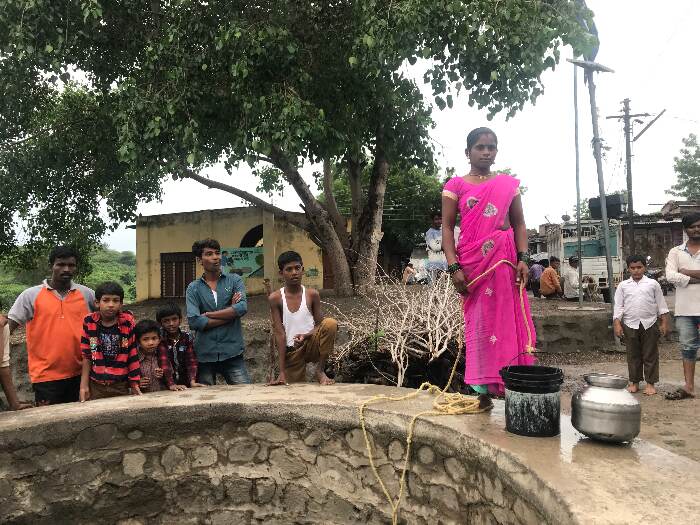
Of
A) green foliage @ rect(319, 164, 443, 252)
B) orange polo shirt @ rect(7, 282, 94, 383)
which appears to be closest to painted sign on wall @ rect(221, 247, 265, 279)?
green foliage @ rect(319, 164, 443, 252)

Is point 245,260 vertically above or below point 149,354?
above

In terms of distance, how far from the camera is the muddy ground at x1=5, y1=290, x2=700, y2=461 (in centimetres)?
404

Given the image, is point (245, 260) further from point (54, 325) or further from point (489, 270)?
point (489, 270)

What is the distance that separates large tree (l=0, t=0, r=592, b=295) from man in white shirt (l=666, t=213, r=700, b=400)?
267 cm

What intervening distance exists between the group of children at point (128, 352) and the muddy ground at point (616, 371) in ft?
8.65

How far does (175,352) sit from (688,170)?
1563 inches

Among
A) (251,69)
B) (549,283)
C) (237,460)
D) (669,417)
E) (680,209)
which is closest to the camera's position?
(237,460)

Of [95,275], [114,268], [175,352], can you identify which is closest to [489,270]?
[175,352]

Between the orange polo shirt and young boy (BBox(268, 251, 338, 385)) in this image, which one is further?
young boy (BBox(268, 251, 338, 385))

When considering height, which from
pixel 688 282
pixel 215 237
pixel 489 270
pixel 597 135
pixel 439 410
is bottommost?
pixel 439 410

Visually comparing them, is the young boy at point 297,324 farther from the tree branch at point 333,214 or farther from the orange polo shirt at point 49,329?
the tree branch at point 333,214

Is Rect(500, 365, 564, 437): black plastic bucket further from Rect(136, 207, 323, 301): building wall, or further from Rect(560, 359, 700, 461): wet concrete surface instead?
Rect(136, 207, 323, 301): building wall

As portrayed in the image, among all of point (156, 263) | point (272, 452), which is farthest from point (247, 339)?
point (156, 263)

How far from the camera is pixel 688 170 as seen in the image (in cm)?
3497
